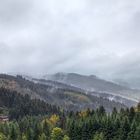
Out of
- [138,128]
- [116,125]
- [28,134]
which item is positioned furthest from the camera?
[28,134]

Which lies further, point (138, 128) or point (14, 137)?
point (14, 137)

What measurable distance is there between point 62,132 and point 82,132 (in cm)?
1195

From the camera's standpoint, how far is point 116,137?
572 feet

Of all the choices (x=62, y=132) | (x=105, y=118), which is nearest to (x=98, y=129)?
(x=105, y=118)

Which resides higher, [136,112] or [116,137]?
[136,112]

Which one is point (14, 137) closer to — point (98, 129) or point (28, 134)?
point (28, 134)

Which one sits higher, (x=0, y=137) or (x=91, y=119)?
(x=91, y=119)

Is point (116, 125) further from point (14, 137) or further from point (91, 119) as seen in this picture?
point (14, 137)

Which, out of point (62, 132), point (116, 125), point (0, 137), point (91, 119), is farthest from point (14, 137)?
point (116, 125)

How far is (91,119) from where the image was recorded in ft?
627

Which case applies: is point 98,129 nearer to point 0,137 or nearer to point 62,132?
point 62,132

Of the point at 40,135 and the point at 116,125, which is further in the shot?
the point at 40,135

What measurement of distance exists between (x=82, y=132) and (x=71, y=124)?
8.78 meters

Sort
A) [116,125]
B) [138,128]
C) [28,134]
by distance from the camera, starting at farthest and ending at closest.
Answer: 1. [28,134]
2. [116,125]
3. [138,128]
